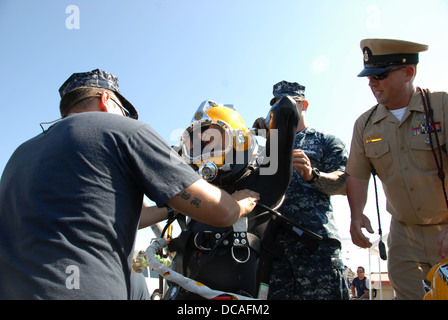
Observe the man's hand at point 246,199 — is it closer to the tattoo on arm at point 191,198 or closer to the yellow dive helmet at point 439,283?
the tattoo on arm at point 191,198

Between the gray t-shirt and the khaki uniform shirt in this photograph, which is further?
the khaki uniform shirt

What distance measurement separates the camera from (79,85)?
2.13 metres

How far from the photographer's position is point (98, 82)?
6.87ft

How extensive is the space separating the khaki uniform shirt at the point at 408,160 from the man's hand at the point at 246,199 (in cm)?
124

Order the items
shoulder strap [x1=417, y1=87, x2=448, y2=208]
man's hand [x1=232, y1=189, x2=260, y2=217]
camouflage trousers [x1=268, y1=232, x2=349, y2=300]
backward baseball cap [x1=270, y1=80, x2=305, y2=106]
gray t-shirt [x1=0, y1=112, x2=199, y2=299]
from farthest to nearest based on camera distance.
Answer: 1. backward baseball cap [x1=270, y1=80, x2=305, y2=106]
2. camouflage trousers [x1=268, y1=232, x2=349, y2=300]
3. shoulder strap [x1=417, y1=87, x2=448, y2=208]
4. man's hand [x1=232, y1=189, x2=260, y2=217]
5. gray t-shirt [x1=0, y1=112, x2=199, y2=299]

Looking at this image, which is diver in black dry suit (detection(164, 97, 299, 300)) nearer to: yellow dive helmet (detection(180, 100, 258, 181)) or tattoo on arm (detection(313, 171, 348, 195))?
yellow dive helmet (detection(180, 100, 258, 181))

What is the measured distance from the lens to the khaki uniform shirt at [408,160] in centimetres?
248

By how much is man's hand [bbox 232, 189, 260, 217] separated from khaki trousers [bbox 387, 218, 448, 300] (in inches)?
51.4

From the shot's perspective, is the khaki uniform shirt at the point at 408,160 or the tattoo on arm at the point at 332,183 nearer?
the khaki uniform shirt at the point at 408,160

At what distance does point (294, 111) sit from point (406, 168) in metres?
1.20

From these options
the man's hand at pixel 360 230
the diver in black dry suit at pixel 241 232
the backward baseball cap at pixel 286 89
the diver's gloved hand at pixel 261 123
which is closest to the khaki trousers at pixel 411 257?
the man's hand at pixel 360 230

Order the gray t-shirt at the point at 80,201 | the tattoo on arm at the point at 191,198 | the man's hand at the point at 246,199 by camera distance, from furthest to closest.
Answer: the man's hand at the point at 246,199 < the tattoo on arm at the point at 191,198 < the gray t-shirt at the point at 80,201

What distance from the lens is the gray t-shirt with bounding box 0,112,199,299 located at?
4.15 ft

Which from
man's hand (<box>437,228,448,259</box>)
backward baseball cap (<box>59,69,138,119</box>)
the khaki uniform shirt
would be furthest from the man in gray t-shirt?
the khaki uniform shirt
